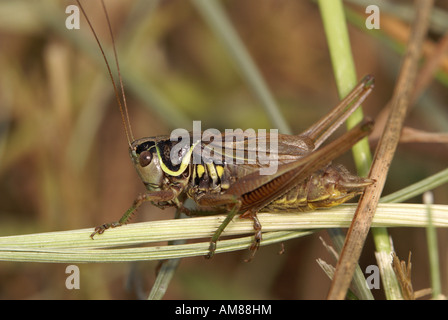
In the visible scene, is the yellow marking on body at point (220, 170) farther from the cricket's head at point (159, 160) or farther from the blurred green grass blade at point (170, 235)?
the blurred green grass blade at point (170, 235)

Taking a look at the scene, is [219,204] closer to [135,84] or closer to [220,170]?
[220,170]

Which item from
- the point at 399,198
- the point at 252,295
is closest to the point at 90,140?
the point at 252,295

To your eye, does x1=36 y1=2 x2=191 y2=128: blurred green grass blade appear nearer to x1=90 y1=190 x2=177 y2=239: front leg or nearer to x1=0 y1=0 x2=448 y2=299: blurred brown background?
x1=0 y1=0 x2=448 y2=299: blurred brown background

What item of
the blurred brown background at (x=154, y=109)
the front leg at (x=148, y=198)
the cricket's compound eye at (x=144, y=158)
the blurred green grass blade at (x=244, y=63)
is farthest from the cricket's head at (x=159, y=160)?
the blurred brown background at (x=154, y=109)

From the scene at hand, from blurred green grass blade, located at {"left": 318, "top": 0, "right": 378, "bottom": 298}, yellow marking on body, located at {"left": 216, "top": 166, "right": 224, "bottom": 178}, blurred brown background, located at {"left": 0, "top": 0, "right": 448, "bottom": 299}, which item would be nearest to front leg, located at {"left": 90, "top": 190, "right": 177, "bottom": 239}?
yellow marking on body, located at {"left": 216, "top": 166, "right": 224, "bottom": 178}

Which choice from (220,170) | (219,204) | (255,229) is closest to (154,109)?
(220,170)

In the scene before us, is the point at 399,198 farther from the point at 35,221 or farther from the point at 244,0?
the point at 244,0

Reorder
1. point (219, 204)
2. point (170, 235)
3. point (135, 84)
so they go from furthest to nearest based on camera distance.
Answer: point (135, 84), point (219, 204), point (170, 235)
